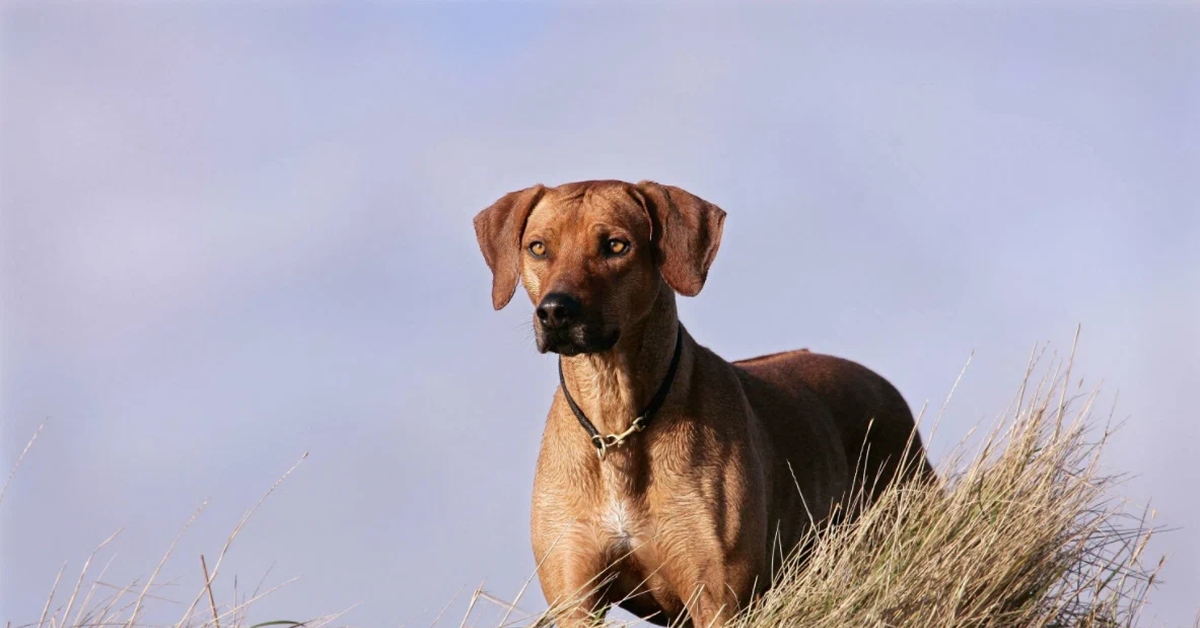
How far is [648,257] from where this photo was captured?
279 inches

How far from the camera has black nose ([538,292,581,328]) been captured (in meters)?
6.63

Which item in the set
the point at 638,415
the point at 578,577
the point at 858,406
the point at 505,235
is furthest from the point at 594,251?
the point at 858,406

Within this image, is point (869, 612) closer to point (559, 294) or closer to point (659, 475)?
point (659, 475)

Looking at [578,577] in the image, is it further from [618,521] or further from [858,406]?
[858,406]

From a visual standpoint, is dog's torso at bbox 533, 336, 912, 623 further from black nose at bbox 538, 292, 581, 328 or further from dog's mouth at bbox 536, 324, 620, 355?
black nose at bbox 538, 292, 581, 328

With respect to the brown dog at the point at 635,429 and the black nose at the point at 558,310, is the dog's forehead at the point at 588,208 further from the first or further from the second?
the black nose at the point at 558,310

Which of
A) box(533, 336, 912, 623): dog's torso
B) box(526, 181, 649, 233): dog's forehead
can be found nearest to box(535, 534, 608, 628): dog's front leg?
box(533, 336, 912, 623): dog's torso

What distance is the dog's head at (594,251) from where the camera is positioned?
6715mm

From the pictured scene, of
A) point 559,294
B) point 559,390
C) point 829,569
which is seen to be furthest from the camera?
point 559,390

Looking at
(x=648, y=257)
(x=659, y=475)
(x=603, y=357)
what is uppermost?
(x=648, y=257)

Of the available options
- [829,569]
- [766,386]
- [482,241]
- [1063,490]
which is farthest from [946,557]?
[482,241]

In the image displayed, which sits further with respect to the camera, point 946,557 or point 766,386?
point 766,386

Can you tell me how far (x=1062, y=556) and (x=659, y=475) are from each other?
6.82 feet

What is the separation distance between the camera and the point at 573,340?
22.0ft
